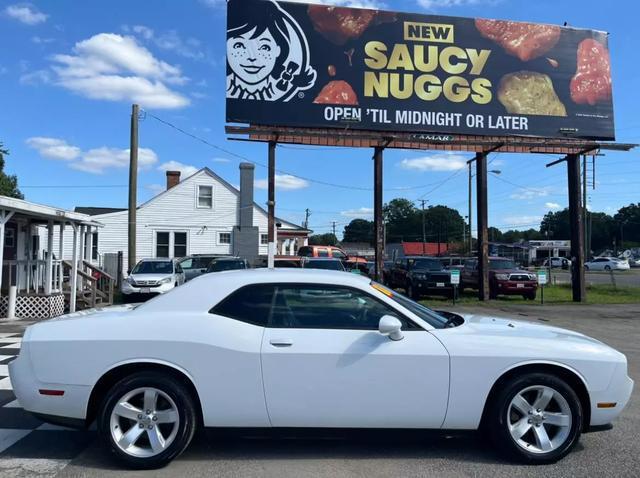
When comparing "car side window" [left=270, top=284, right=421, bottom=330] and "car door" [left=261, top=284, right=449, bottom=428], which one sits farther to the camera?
"car side window" [left=270, top=284, right=421, bottom=330]

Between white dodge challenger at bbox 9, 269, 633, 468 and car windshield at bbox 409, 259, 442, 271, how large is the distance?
17.2m

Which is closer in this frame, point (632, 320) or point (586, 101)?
point (632, 320)

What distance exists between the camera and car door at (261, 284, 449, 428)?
4125mm

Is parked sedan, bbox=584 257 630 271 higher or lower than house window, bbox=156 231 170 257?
lower

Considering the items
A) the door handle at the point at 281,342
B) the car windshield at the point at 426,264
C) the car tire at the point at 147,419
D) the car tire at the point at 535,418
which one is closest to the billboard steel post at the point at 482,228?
the car windshield at the point at 426,264

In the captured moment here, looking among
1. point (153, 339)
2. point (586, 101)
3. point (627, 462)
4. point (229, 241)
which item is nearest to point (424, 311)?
point (627, 462)

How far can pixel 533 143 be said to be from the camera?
765 inches

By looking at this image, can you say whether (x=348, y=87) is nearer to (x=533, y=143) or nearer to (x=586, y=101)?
(x=533, y=143)

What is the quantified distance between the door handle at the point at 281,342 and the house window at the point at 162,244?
28.1 metres

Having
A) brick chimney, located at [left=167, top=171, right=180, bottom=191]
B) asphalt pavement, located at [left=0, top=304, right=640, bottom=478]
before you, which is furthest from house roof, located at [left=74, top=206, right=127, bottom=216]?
asphalt pavement, located at [left=0, top=304, right=640, bottom=478]

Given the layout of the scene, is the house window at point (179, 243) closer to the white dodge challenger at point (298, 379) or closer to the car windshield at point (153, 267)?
the car windshield at point (153, 267)

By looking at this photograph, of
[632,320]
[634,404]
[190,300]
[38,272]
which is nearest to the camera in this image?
[190,300]

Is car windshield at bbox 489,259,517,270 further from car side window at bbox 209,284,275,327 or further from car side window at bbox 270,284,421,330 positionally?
car side window at bbox 209,284,275,327

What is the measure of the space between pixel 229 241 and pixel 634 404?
88.7 ft
